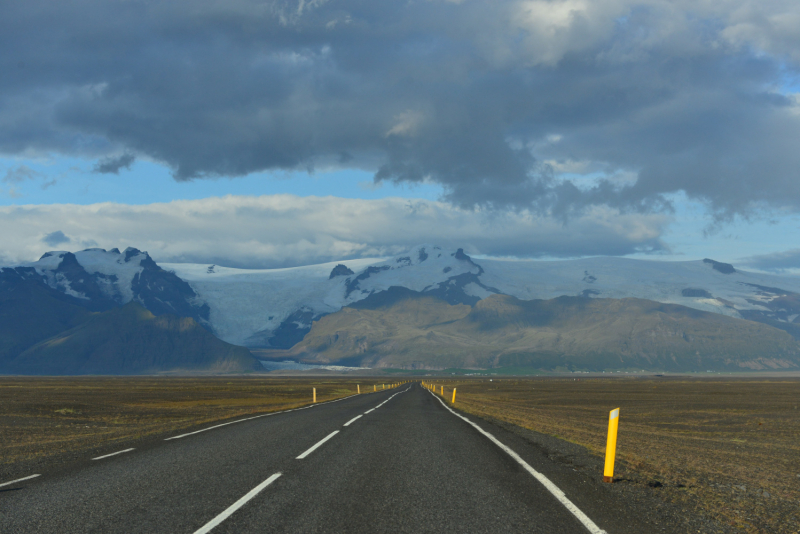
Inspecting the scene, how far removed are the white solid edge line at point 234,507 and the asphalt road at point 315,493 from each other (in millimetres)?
28

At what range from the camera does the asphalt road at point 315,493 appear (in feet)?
28.2

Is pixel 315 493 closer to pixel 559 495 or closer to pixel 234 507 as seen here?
pixel 234 507

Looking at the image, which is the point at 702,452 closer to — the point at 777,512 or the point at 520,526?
the point at 777,512

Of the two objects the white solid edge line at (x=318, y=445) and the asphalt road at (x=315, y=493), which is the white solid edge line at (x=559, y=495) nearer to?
the asphalt road at (x=315, y=493)

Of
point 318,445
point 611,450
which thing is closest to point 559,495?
point 611,450

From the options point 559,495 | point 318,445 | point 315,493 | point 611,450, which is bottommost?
point 318,445

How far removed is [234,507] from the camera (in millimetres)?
9375

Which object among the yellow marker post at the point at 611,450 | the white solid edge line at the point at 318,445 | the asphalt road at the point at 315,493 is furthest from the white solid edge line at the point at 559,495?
the white solid edge line at the point at 318,445

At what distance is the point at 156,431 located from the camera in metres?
22.7

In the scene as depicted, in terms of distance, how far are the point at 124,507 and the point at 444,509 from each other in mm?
5099

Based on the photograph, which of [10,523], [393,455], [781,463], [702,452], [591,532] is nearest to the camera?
[591,532]

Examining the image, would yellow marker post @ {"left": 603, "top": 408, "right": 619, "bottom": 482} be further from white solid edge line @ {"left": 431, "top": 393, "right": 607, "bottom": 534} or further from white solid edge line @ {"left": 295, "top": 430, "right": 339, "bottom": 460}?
white solid edge line @ {"left": 295, "top": 430, "right": 339, "bottom": 460}

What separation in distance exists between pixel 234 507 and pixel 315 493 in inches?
61.2

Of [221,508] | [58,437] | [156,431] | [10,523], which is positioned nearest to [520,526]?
[221,508]
